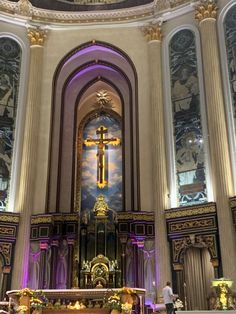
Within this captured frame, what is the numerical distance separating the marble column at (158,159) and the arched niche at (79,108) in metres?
0.96

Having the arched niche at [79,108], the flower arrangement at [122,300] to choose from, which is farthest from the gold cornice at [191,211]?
the flower arrangement at [122,300]

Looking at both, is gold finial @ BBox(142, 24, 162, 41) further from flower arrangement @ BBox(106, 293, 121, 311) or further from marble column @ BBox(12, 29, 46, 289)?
flower arrangement @ BBox(106, 293, 121, 311)

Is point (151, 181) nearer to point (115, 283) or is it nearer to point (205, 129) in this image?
point (205, 129)

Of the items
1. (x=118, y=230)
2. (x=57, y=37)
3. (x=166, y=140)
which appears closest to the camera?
(x=118, y=230)

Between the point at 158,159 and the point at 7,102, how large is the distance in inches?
269

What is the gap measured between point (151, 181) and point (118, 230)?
2.41 meters

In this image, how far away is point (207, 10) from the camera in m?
18.7

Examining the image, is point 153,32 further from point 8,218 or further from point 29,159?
point 8,218

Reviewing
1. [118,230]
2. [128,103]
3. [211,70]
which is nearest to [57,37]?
[128,103]

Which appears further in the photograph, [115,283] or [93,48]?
[93,48]

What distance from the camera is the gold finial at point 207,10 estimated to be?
18625mm

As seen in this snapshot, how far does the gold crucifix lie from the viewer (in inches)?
816

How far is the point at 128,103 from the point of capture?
21.1 meters

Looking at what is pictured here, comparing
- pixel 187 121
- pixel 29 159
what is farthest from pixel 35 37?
pixel 187 121
